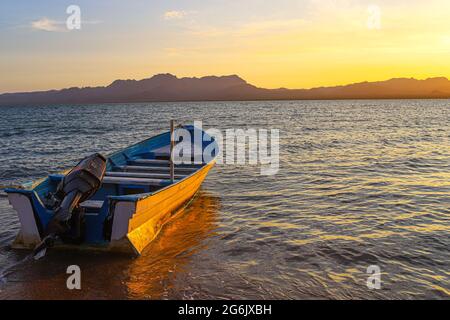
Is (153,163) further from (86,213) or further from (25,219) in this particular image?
(25,219)

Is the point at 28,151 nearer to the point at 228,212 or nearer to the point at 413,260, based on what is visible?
the point at 228,212

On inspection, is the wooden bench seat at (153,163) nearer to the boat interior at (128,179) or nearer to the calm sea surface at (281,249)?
the boat interior at (128,179)

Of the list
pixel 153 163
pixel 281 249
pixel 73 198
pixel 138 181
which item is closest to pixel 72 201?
pixel 73 198

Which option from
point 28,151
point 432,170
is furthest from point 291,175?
point 28,151

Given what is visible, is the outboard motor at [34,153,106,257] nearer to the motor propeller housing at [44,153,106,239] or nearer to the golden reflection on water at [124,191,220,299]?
the motor propeller housing at [44,153,106,239]

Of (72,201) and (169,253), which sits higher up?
(72,201)

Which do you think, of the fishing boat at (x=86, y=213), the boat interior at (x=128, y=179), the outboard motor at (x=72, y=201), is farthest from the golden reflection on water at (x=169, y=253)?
the outboard motor at (x=72, y=201)

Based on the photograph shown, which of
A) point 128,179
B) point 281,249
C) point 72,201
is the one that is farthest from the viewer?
point 128,179

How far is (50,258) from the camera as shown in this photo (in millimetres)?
8367

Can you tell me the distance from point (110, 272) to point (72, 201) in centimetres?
162

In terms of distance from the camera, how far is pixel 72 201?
765cm

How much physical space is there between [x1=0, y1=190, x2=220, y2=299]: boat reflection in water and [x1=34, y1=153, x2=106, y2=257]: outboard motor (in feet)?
2.05
